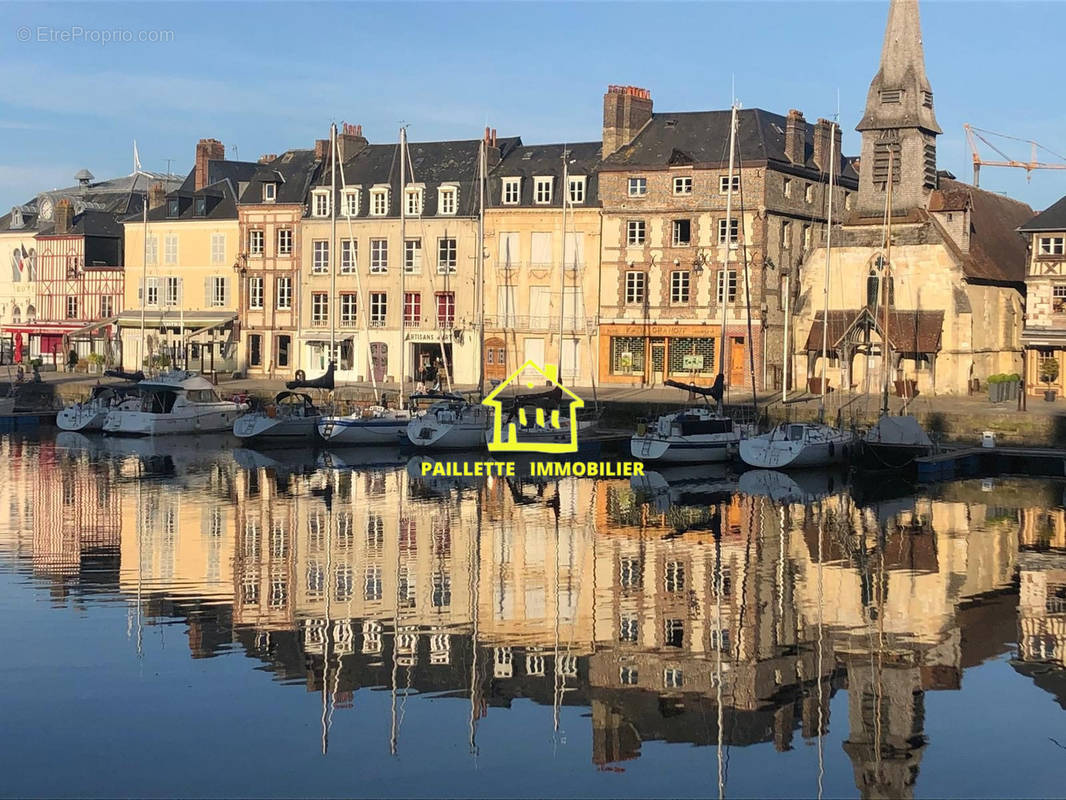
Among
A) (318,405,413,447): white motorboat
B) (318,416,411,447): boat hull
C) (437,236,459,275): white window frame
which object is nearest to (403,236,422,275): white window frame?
(437,236,459,275): white window frame

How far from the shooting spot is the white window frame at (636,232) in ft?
200

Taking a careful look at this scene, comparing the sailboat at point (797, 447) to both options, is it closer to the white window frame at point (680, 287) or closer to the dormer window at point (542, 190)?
the white window frame at point (680, 287)

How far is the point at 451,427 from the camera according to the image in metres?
49.1

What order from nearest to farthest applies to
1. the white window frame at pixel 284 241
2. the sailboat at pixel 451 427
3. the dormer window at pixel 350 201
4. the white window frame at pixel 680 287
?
1. the sailboat at pixel 451 427
2. the white window frame at pixel 680 287
3. the dormer window at pixel 350 201
4. the white window frame at pixel 284 241

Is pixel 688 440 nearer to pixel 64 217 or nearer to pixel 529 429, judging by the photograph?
pixel 529 429

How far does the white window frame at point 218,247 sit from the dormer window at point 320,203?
5.70 meters

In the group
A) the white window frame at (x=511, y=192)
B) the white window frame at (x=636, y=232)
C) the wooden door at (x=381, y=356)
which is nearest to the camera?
the white window frame at (x=636, y=232)

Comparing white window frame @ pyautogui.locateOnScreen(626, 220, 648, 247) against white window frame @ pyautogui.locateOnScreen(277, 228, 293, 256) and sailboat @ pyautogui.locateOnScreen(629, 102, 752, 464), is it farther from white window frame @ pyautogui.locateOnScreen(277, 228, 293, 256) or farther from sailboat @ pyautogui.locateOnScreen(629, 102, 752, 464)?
white window frame @ pyautogui.locateOnScreen(277, 228, 293, 256)

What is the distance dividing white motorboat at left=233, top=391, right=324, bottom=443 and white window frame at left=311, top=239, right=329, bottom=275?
1519cm

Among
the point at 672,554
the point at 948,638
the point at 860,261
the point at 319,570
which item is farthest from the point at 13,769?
the point at 860,261

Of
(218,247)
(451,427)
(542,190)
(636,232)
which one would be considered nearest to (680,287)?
(636,232)

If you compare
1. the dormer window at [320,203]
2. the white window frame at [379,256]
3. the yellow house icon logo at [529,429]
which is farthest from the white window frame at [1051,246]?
the dormer window at [320,203]

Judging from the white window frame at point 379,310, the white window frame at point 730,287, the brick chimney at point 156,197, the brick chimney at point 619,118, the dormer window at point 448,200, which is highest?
the brick chimney at point 619,118

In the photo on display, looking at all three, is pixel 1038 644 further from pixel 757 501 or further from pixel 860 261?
pixel 860 261
